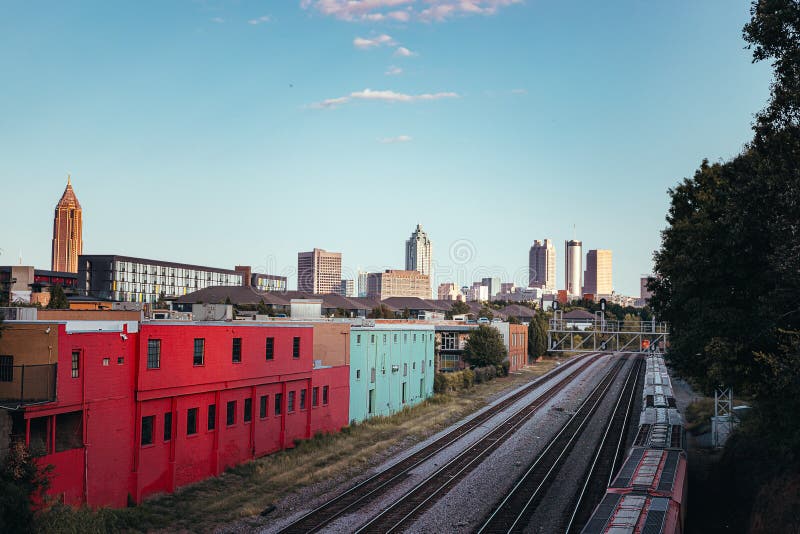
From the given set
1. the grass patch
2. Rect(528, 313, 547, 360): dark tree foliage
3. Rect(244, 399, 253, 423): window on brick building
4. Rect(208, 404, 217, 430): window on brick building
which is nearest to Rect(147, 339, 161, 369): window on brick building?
Rect(208, 404, 217, 430): window on brick building

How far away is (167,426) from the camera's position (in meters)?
30.5

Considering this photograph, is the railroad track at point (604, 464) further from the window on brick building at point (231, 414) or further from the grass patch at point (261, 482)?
the window on brick building at point (231, 414)

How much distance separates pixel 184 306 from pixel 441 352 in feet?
174

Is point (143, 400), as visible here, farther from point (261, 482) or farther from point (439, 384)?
point (439, 384)

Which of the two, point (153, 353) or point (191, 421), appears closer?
point (153, 353)

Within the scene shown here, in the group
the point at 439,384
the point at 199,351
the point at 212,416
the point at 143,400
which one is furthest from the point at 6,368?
the point at 439,384

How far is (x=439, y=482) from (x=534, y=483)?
4178 millimetres

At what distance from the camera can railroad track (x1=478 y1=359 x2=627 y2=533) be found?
85.3 feet

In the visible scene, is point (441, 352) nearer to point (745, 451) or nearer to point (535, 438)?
point (535, 438)

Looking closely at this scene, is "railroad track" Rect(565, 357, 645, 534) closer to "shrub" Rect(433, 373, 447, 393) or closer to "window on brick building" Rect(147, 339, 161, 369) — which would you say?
"shrub" Rect(433, 373, 447, 393)

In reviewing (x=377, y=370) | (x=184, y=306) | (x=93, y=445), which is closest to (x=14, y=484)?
(x=93, y=445)

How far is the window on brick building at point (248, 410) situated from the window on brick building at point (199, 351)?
4605 mm

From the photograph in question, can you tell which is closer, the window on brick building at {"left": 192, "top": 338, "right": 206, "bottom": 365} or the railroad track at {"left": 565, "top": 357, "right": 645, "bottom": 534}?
the railroad track at {"left": 565, "top": 357, "right": 645, "bottom": 534}

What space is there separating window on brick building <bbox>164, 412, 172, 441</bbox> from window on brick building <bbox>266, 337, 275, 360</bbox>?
27.3 feet
